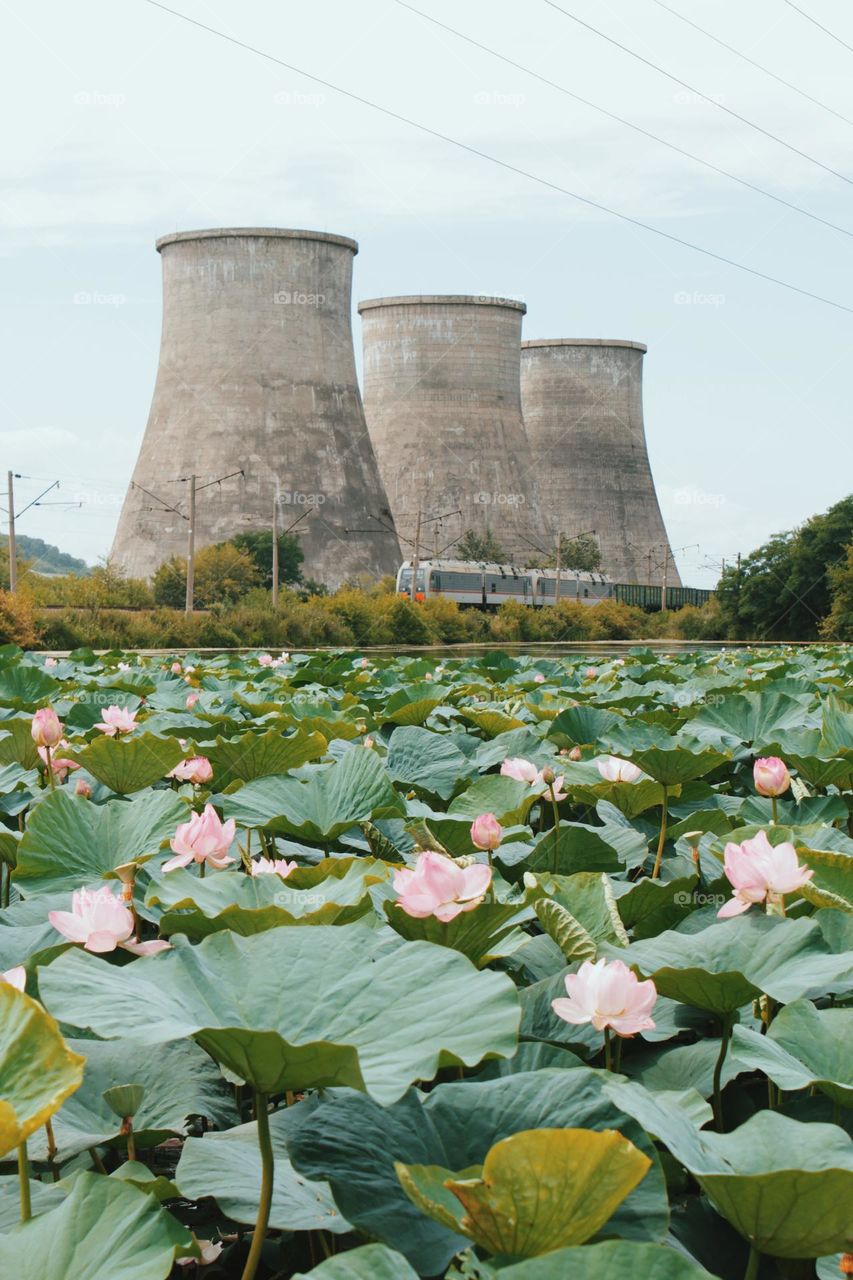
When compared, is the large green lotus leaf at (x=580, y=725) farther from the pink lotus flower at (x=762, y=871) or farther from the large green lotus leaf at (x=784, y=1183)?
the large green lotus leaf at (x=784, y=1183)

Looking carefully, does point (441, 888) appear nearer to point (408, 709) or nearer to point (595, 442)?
point (408, 709)

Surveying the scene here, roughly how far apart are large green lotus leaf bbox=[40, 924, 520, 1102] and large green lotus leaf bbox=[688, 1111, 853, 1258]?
0.11m

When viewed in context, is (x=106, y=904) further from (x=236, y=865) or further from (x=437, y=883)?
(x=236, y=865)

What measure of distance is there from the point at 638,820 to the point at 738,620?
2610 cm

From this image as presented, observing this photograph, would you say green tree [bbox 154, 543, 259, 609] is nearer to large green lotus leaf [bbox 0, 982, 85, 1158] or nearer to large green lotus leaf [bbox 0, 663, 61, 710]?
large green lotus leaf [bbox 0, 663, 61, 710]

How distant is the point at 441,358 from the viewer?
31547 mm

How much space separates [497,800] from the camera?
1.38 meters

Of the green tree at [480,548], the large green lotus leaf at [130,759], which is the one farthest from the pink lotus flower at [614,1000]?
the green tree at [480,548]

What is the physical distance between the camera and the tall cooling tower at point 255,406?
1071 inches

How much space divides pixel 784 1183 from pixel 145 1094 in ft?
1.32

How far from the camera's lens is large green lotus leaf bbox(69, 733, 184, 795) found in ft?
4.86

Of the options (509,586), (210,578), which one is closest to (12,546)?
(210,578)

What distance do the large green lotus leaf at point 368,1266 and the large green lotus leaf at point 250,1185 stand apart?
0.29 feet

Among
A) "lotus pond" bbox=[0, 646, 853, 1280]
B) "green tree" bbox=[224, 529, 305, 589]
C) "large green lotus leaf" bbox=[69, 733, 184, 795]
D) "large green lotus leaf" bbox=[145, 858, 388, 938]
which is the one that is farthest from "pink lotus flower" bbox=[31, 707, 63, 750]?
"green tree" bbox=[224, 529, 305, 589]
